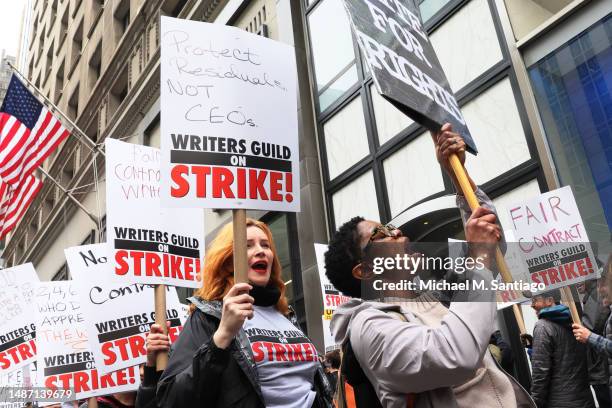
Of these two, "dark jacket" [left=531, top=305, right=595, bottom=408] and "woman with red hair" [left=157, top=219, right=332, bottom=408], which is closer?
"woman with red hair" [left=157, top=219, right=332, bottom=408]

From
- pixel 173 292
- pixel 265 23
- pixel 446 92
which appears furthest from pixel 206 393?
pixel 265 23

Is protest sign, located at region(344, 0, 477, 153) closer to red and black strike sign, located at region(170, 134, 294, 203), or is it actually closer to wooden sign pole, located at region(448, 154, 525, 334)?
wooden sign pole, located at region(448, 154, 525, 334)

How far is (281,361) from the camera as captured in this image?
2609mm

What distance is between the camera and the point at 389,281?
1970 millimetres

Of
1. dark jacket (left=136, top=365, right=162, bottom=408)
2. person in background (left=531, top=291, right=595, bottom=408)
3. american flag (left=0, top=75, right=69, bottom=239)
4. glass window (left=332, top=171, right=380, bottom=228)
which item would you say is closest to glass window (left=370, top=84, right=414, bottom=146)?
glass window (left=332, top=171, right=380, bottom=228)

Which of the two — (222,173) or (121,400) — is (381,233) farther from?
(121,400)

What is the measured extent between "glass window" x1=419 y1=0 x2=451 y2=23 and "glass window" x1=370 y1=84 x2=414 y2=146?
1.35 m

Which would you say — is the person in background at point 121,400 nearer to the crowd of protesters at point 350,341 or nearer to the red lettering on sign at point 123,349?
the red lettering on sign at point 123,349

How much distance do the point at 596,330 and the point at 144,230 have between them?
142 inches

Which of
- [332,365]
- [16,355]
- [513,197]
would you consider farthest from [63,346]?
[513,197]

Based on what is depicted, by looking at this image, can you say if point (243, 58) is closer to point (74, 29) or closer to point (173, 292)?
point (173, 292)

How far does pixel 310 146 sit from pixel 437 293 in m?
8.38

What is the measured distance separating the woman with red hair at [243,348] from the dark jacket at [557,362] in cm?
296

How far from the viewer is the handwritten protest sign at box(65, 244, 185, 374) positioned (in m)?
4.85
